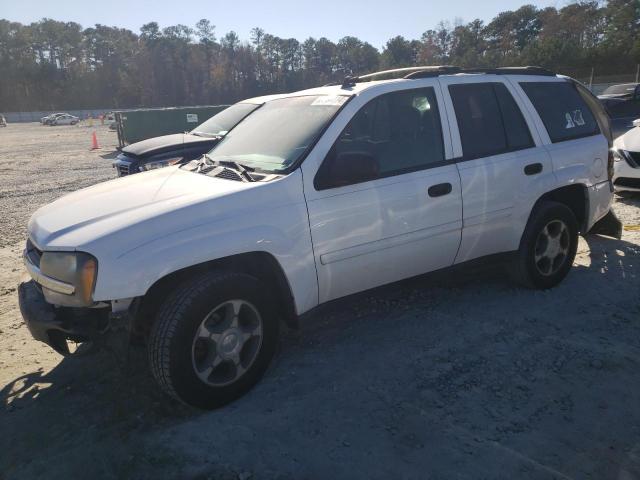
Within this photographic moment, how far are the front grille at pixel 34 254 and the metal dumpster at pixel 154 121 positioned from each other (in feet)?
52.0

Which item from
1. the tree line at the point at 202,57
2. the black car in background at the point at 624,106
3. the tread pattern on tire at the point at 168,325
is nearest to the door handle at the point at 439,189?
the tread pattern on tire at the point at 168,325

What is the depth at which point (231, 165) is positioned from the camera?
3533 millimetres

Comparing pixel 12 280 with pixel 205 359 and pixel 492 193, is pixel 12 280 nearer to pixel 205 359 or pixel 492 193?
pixel 205 359

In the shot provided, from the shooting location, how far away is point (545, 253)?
443cm

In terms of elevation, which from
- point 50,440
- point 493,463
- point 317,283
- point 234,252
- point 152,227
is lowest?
point 493,463

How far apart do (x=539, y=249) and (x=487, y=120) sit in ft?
4.23

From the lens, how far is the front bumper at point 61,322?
2791 millimetres

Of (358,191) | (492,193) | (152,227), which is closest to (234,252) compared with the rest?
(152,227)

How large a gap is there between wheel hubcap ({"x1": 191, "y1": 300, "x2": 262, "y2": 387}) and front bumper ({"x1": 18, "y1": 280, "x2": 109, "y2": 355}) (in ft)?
1.90

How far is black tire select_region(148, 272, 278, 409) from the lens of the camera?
270cm

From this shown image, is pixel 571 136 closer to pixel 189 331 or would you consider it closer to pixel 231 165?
pixel 231 165

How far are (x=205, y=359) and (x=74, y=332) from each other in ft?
2.45

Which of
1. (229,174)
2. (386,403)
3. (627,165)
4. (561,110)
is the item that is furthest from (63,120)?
(386,403)

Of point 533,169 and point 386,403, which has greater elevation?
point 533,169
